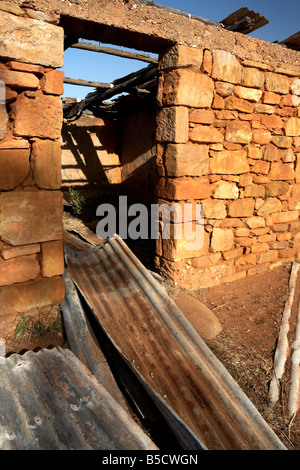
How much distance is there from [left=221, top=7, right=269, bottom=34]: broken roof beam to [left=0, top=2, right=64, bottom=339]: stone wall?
2058 millimetres

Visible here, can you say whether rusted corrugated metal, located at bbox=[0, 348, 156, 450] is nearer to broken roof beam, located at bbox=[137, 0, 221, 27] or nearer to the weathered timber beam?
broken roof beam, located at bbox=[137, 0, 221, 27]

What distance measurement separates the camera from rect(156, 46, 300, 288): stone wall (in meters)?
3.34

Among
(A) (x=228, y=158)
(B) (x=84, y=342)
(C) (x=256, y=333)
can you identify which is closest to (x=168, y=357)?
(B) (x=84, y=342)

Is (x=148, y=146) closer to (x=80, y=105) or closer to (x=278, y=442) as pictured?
(x=80, y=105)

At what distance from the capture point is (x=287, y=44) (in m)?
4.08

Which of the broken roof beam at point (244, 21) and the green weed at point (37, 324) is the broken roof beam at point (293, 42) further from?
the green weed at point (37, 324)

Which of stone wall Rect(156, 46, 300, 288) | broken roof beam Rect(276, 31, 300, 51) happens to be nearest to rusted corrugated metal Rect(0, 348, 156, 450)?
stone wall Rect(156, 46, 300, 288)

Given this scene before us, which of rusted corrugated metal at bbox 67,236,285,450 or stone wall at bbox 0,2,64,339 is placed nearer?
rusted corrugated metal at bbox 67,236,285,450

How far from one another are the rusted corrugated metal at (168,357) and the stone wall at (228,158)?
2.91 feet

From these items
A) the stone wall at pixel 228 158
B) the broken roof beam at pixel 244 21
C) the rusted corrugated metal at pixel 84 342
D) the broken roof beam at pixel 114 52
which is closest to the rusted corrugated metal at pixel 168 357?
the rusted corrugated metal at pixel 84 342

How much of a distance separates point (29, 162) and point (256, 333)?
2.49m

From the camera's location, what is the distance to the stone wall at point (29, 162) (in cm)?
226

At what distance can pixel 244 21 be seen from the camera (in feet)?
11.1
